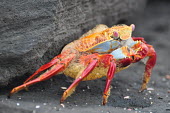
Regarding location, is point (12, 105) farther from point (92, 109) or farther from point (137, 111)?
point (137, 111)

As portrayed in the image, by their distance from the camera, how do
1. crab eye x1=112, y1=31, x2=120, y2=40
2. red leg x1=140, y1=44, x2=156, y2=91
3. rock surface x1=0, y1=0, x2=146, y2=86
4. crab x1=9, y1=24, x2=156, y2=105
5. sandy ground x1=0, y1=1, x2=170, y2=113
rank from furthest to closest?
red leg x1=140, y1=44, x2=156, y2=91 < crab eye x1=112, y1=31, x2=120, y2=40 < crab x1=9, y1=24, x2=156, y2=105 < rock surface x1=0, y1=0, x2=146, y2=86 < sandy ground x1=0, y1=1, x2=170, y2=113

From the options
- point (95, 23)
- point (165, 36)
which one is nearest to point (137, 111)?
point (95, 23)

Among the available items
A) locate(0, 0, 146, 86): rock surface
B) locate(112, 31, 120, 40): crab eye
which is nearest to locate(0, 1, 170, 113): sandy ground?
locate(0, 0, 146, 86): rock surface

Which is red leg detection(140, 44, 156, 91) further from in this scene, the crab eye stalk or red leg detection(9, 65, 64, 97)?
red leg detection(9, 65, 64, 97)

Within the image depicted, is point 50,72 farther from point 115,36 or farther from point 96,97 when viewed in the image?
point 115,36

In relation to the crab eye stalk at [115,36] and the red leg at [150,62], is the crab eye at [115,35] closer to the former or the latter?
the crab eye stalk at [115,36]

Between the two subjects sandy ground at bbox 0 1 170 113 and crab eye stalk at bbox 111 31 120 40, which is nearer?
sandy ground at bbox 0 1 170 113

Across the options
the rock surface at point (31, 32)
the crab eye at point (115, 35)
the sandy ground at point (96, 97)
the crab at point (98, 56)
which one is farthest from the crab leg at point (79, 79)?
the rock surface at point (31, 32)
